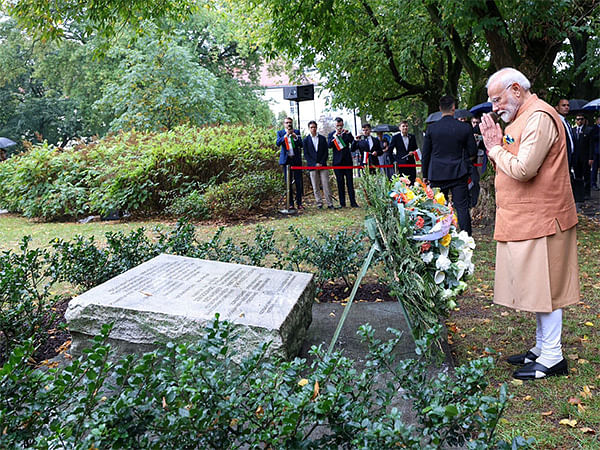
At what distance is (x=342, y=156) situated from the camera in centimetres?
1273

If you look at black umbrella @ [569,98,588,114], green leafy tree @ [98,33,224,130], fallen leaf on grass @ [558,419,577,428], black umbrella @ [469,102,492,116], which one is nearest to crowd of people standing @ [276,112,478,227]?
black umbrella @ [469,102,492,116]

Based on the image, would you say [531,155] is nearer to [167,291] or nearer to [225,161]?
[167,291]

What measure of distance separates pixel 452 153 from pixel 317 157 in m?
5.96

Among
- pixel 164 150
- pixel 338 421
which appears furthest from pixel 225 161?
pixel 338 421

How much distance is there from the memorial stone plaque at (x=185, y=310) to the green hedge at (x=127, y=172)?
754cm

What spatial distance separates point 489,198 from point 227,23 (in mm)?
22173

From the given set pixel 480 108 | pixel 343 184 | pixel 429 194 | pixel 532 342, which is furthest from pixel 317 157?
pixel 429 194

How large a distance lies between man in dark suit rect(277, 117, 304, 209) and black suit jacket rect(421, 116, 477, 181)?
5.27m

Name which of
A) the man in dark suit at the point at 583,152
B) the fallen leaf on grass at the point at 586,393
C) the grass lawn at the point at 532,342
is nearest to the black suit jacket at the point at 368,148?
the man in dark suit at the point at 583,152

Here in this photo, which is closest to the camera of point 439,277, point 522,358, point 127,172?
point 439,277

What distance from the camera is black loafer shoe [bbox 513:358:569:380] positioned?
3652 millimetres

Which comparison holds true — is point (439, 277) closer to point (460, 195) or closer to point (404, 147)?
point (460, 195)

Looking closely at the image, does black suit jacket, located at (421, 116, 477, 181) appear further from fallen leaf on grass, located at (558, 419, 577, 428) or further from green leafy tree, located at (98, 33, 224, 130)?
green leafy tree, located at (98, 33, 224, 130)

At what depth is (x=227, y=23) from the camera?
27.4 m
